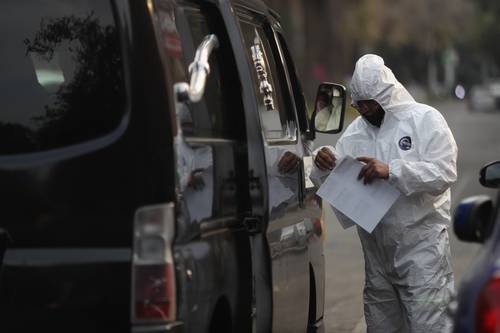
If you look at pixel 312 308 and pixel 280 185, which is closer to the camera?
pixel 280 185

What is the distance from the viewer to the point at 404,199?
22.7 ft

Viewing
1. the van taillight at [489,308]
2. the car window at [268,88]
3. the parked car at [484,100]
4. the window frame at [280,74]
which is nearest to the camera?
the van taillight at [489,308]

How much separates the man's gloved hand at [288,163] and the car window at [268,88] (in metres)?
0.10

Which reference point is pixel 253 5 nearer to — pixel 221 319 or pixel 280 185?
pixel 280 185

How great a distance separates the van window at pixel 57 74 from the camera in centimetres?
480

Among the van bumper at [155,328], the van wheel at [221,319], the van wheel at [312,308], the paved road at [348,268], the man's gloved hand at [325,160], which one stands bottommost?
the paved road at [348,268]

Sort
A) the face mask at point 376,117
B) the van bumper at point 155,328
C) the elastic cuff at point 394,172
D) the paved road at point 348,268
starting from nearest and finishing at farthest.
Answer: the van bumper at point 155,328
the elastic cuff at point 394,172
the face mask at point 376,117
the paved road at point 348,268

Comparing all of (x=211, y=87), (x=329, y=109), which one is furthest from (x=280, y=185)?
(x=329, y=109)

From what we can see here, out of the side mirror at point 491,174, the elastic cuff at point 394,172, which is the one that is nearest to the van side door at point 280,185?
the elastic cuff at point 394,172

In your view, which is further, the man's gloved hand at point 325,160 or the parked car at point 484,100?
the parked car at point 484,100

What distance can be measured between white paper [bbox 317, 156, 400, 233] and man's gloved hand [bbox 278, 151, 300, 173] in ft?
1.01

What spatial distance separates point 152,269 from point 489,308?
4.25 feet

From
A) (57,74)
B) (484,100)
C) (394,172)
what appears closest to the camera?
(57,74)

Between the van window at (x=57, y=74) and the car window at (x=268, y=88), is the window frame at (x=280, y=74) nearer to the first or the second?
the car window at (x=268, y=88)
